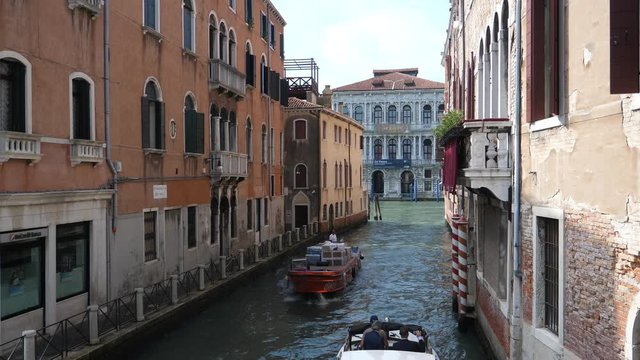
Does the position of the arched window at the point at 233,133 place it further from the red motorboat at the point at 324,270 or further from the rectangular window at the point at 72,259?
the rectangular window at the point at 72,259

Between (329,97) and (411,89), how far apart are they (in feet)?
98.8

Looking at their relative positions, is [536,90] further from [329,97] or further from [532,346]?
[329,97]

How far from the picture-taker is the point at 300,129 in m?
32.1

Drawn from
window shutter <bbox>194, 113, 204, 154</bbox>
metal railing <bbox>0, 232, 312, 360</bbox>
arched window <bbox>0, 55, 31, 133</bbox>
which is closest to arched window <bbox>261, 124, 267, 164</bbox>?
metal railing <bbox>0, 232, 312, 360</bbox>

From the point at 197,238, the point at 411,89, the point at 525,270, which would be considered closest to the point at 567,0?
the point at 525,270

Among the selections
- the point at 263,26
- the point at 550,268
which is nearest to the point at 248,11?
the point at 263,26

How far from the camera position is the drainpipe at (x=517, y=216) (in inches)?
319

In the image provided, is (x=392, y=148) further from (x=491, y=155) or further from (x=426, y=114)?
(x=491, y=155)

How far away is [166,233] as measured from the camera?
49.5 ft

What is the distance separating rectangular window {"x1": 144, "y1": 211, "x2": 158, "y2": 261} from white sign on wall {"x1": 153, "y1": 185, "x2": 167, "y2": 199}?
0.42m

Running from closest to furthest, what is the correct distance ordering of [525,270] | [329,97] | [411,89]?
[525,270]
[329,97]
[411,89]

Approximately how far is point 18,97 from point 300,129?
2292 centimetres

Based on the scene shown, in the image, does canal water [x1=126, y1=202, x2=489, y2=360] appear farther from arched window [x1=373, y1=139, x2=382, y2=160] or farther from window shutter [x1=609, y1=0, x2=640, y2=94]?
arched window [x1=373, y1=139, x2=382, y2=160]

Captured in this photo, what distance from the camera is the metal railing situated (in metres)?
8.98
